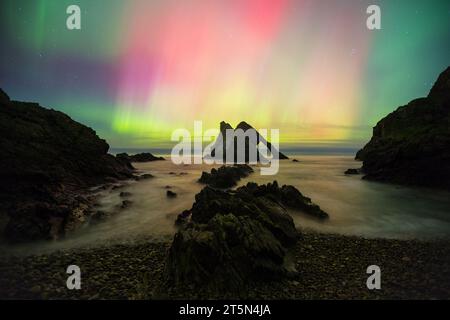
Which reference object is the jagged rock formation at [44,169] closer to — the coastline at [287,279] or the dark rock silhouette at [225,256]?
the coastline at [287,279]

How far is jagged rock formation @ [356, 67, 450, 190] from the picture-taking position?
39.4m

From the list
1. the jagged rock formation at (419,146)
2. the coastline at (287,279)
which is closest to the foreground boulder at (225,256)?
the coastline at (287,279)

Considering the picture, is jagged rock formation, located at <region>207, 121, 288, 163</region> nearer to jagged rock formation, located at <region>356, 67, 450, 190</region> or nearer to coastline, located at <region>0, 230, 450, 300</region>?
jagged rock formation, located at <region>356, 67, 450, 190</region>

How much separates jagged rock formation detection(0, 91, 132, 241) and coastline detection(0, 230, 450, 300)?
457 cm

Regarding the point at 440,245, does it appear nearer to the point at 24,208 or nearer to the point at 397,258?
the point at 397,258

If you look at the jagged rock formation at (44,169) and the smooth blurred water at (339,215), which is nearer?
the jagged rock formation at (44,169)

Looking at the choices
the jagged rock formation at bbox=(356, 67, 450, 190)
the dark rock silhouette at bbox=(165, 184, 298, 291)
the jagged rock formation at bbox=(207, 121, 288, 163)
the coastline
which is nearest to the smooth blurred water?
the coastline

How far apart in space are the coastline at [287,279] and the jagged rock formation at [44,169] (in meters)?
4.57

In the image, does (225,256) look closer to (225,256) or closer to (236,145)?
(225,256)

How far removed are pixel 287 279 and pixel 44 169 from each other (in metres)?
28.3

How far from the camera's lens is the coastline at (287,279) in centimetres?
1066

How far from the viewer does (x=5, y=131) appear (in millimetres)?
29391

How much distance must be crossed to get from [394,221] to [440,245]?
20.0 ft
